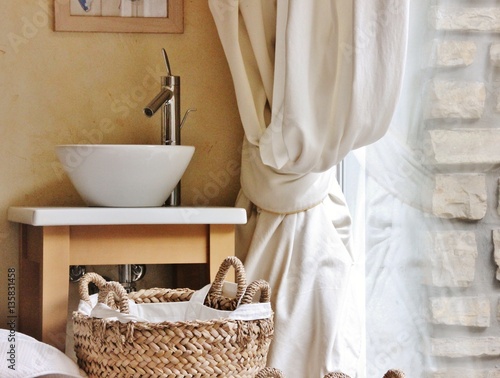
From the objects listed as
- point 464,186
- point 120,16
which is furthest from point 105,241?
point 464,186

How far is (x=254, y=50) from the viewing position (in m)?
2.01

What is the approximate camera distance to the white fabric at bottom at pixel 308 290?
1945mm

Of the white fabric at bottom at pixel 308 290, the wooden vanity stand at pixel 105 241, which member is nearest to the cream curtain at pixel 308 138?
the white fabric at bottom at pixel 308 290

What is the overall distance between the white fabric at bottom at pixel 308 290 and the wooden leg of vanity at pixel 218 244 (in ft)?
0.29

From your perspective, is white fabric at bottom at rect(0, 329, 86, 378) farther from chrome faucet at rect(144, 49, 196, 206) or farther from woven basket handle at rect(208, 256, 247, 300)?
chrome faucet at rect(144, 49, 196, 206)

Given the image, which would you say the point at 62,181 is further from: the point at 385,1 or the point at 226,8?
the point at 385,1

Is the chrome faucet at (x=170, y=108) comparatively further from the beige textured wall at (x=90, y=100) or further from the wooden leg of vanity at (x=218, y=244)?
the wooden leg of vanity at (x=218, y=244)

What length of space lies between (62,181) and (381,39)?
3.31ft

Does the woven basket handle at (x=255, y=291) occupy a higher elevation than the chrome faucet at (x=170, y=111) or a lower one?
lower

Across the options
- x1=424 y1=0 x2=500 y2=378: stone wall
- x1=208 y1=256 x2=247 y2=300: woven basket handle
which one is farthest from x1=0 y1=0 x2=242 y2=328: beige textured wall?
x1=424 y1=0 x2=500 y2=378: stone wall

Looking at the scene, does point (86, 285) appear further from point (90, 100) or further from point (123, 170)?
point (90, 100)

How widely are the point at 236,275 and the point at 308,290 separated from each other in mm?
286

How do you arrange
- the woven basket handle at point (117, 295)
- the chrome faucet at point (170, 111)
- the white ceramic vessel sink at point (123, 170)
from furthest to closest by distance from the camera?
the chrome faucet at point (170, 111) < the white ceramic vessel sink at point (123, 170) < the woven basket handle at point (117, 295)

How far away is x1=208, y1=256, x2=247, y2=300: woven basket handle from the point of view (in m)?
1.72
